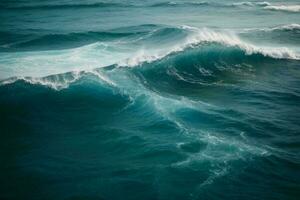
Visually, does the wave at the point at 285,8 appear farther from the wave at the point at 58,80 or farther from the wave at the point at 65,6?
the wave at the point at 58,80

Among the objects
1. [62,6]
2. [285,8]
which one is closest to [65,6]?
[62,6]

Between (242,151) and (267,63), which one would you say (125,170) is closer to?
(242,151)

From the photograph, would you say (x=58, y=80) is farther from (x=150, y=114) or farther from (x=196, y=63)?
(x=196, y=63)

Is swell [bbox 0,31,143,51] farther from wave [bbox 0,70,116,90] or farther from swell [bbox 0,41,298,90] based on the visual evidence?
wave [bbox 0,70,116,90]

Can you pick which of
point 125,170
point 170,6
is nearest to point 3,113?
point 125,170

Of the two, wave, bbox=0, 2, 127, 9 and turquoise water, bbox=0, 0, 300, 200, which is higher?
wave, bbox=0, 2, 127, 9

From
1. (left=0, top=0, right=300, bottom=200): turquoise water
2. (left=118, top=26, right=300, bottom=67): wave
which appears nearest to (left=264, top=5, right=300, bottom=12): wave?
(left=0, top=0, right=300, bottom=200): turquoise water

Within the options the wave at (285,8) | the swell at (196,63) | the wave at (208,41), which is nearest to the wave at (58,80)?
the swell at (196,63)

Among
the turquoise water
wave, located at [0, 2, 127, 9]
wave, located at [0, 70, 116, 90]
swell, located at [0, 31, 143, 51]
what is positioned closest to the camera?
the turquoise water

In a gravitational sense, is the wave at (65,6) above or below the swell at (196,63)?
above

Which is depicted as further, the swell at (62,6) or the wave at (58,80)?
the swell at (62,6)
